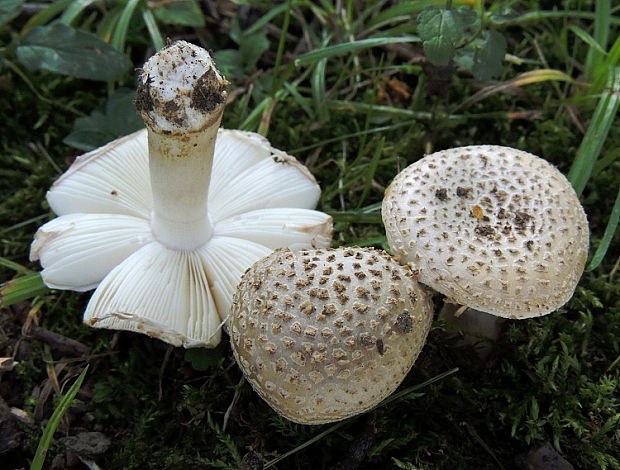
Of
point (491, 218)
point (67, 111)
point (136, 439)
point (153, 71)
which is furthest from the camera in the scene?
point (67, 111)

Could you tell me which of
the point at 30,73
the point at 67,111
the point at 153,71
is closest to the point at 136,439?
the point at 153,71

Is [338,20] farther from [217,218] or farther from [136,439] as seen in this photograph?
[136,439]

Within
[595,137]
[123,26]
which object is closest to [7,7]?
[123,26]

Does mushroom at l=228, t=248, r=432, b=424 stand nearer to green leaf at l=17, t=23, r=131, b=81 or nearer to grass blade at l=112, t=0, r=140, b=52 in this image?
green leaf at l=17, t=23, r=131, b=81

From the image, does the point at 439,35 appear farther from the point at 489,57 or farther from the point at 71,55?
the point at 71,55

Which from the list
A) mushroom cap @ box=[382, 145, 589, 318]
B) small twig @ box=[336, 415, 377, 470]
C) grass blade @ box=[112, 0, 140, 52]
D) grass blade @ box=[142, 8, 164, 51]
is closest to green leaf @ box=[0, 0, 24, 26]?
grass blade @ box=[112, 0, 140, 52]

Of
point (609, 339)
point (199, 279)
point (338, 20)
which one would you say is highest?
point (338, 20)
